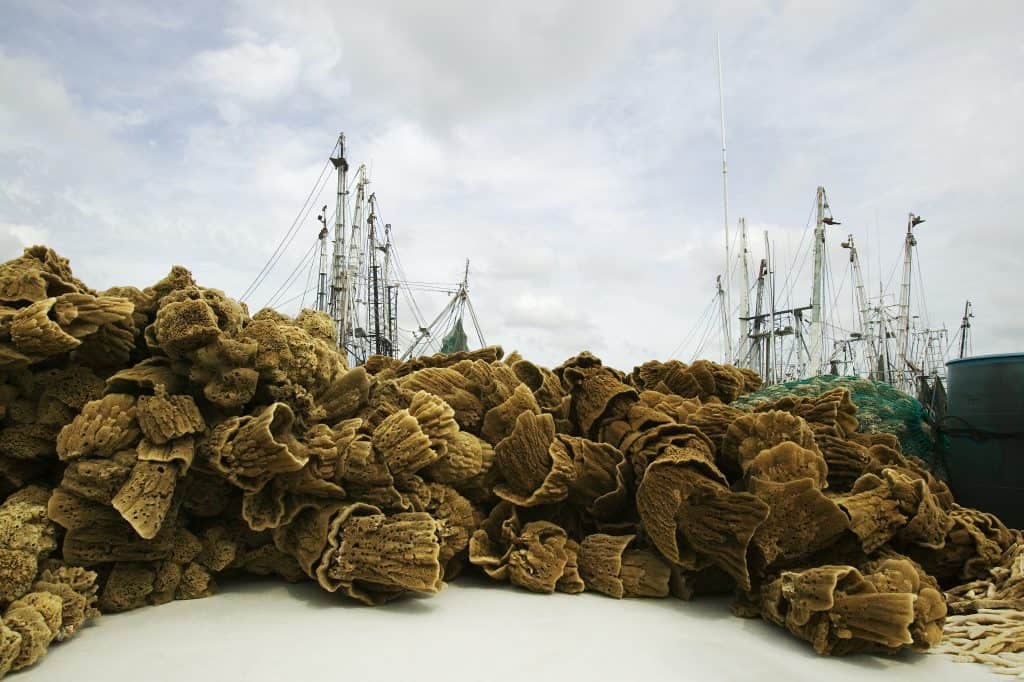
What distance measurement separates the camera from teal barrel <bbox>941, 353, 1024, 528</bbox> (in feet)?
14.3

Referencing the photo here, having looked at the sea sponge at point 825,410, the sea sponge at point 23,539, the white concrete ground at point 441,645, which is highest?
the sea sponge at point 825,410

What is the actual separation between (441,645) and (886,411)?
3.84 metres

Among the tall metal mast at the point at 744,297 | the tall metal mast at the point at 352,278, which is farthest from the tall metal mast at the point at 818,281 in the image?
the tall metal mast at the point at 352,278

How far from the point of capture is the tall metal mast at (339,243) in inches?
896

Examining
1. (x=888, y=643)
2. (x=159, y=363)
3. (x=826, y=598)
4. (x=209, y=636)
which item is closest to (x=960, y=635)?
(x=888, y=643)

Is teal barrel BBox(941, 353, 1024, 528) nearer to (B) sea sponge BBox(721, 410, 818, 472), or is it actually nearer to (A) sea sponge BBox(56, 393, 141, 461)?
(B) sea sponge BBox(721, 410, 818, 472)

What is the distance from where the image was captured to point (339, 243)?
23156 millimetres

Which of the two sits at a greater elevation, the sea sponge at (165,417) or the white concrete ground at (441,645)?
the sea sponge at (165,417)

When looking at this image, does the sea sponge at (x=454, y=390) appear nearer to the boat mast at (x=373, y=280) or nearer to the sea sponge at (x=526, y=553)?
the sea sponge at (x=526, y=553)

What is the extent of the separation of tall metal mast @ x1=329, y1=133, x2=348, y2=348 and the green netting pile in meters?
19.6

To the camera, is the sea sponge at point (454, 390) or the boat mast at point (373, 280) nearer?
the sea sponge at point (454, 390)

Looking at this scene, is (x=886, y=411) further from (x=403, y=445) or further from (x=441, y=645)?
(x=441, y=645)

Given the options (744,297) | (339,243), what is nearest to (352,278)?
(339,243)

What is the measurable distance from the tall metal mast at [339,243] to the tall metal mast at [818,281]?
52.1ft
